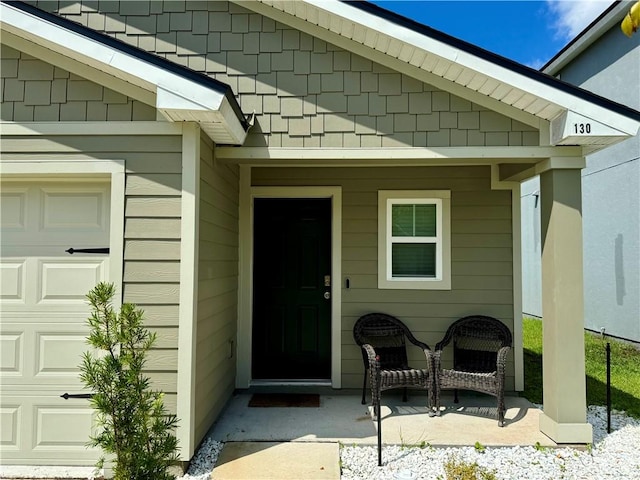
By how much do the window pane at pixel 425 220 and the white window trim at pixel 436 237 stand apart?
0.06 m

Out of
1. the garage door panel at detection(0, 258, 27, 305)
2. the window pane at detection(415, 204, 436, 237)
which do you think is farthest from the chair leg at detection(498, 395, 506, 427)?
the garage door panel at detection(0, 258, 27, 305)

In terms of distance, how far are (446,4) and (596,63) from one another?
4074 mm

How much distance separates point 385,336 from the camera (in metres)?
4.65

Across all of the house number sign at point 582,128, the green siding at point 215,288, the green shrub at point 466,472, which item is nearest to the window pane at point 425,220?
the house number sign at point 582,128

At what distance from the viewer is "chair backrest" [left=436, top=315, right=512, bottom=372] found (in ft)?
14.7

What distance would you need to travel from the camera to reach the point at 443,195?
4.73 meters

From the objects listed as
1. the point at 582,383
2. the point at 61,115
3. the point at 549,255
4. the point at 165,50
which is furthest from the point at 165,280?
the point at 582,383

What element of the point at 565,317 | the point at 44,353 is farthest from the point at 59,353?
the point at 565,317

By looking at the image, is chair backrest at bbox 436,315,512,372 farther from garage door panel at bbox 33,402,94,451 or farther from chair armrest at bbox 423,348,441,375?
garage door panel at bbox 33,402,94,451

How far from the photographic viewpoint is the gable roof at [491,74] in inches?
126

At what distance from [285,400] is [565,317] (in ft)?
9.12

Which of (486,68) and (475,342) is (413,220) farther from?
(486,68)

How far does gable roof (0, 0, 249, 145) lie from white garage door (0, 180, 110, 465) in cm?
79

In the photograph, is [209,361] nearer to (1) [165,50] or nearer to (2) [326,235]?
(2) [326,235]
